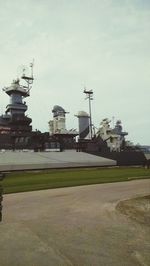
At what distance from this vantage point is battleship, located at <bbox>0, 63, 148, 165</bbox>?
245 feet

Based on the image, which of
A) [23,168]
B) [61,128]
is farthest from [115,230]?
[61,128]

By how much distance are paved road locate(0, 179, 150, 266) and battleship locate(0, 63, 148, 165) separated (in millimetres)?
57362

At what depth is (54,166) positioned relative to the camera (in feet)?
199

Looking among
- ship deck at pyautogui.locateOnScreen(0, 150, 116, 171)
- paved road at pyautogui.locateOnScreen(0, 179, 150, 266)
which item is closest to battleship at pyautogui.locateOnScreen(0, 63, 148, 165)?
ship deck at pyautogui.locateOnScreen(0, 150, 116, 171)

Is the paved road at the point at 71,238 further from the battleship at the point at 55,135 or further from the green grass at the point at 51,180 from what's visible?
the battleship at the point at 55,135

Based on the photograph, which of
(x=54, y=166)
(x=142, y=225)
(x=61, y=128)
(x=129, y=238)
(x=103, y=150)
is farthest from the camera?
(x=61, y=128)

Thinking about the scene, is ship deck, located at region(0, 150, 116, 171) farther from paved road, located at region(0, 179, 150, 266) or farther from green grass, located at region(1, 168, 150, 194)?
paved road, located at region(0, 179, 150, 266)

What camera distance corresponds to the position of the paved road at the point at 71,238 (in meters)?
8.65

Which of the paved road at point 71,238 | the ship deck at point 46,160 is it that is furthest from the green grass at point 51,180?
the paved road at point 71,238

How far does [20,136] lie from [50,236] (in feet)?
211

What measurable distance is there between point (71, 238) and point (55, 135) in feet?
236

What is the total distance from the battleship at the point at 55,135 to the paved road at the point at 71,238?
57362 millimetres

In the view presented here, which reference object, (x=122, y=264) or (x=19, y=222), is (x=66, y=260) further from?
(x=19, y=222)

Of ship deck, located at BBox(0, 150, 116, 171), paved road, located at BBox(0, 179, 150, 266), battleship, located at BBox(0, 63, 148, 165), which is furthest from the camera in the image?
battleship, located at BBox(0, 63, 148, 165)
